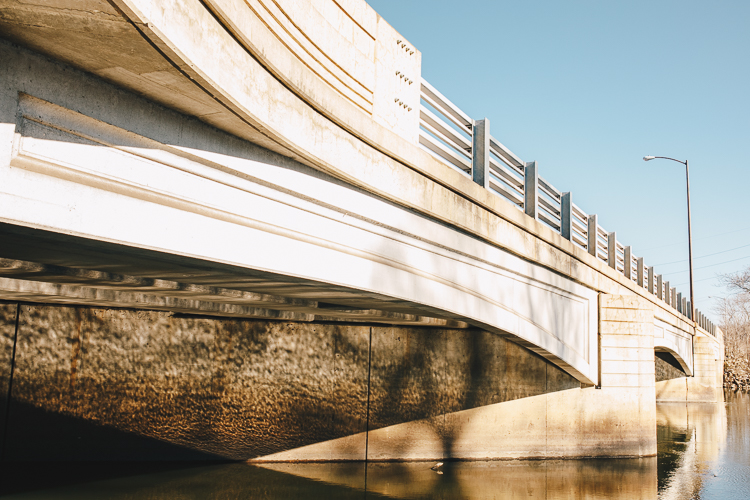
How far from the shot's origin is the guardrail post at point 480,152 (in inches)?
329

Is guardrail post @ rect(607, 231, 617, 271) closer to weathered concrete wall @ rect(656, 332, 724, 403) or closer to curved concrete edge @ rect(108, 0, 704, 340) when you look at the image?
curved concrete edge @ rect(108, 0, 704, 340)

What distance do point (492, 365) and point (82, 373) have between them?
21.4 feet

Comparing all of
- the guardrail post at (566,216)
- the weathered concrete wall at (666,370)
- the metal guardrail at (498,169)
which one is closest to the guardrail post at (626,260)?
the metal guardrail at (498,169)

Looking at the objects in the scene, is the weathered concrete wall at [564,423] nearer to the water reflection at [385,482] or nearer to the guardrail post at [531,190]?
the water reflection at [385,482]

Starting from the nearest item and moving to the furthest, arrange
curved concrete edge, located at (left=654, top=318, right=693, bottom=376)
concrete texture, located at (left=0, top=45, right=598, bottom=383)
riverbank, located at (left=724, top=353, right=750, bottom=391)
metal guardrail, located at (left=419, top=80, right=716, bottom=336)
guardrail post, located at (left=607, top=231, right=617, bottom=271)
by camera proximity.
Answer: concrete texture, located at (left=0, top=45, right=598, bottom=383), metal guardrail, located at (left=419, top=80, right=716, bottom=336), guardrail post, located at (left=607, top=231, right=617, bottom=271), curved concrete edge, located at (left=654, top=318, right=693, bottom=376), riverbank, located at (left=724, top=353, right=750, bottom=391)

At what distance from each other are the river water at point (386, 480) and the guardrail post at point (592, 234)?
4170mm

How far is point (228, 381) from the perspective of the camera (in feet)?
31.6

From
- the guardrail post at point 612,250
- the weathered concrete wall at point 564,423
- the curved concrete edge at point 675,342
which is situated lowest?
the weathered concrete wall at point 564,423

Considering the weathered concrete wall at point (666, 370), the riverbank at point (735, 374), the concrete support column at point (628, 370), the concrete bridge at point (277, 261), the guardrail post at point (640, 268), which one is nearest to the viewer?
the concrete bridge at point (277, 261)

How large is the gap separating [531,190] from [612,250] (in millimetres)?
5317

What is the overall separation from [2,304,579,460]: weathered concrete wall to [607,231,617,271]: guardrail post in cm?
416

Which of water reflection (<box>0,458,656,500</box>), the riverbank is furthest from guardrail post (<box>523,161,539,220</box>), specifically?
the riverbank

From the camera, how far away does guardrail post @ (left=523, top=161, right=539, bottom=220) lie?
9.91 meters

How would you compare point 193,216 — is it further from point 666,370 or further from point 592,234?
point 666,370
